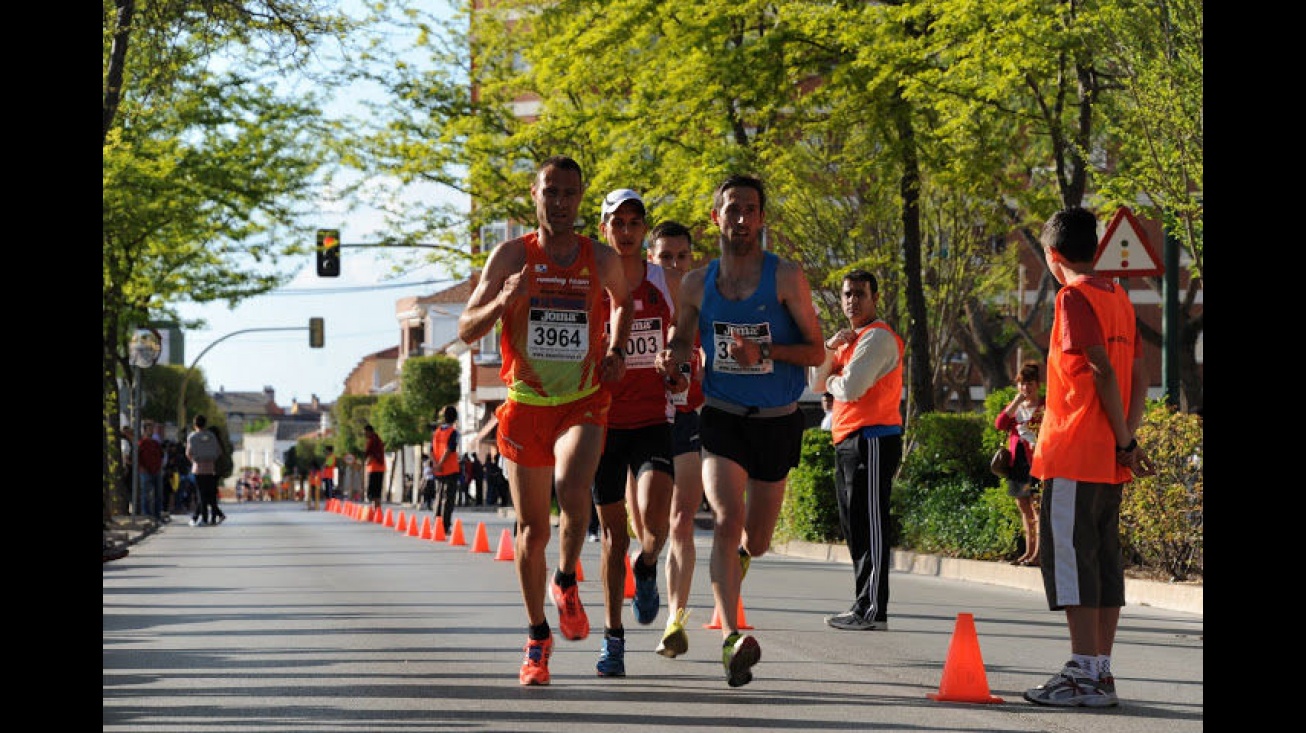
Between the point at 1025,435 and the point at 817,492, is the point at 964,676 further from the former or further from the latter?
the point at 817,492

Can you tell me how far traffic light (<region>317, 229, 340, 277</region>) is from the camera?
1587 inches

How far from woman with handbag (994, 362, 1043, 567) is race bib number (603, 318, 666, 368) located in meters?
6.92

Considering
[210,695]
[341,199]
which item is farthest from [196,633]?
[341,199]

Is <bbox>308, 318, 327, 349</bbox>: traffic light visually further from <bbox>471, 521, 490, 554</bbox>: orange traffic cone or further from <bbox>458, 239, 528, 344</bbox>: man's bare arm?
<bbox>458, 239, 528, 344</bbox>: man's bare arm

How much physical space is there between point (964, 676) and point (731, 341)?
1692 mm

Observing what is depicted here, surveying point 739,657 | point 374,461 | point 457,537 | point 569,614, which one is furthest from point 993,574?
point 374,461

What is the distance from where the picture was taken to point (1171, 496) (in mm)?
14031

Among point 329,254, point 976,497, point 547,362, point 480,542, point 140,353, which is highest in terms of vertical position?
point 329,254

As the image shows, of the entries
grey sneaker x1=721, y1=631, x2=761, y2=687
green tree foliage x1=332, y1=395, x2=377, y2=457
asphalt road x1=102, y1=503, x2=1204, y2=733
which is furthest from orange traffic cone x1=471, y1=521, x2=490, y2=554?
green tree foliage x1=332, y1=395, x2=377, y2=457

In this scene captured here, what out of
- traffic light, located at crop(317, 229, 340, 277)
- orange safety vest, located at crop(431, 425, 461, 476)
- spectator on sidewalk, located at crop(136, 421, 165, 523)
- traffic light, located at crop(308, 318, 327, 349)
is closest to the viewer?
orange safety vest, located at crop(431, 425, 461, 476)

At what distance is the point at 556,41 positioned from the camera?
29047 mm

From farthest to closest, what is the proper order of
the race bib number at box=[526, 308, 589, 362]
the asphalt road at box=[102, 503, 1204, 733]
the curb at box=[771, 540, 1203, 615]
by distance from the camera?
1. the curb at box=[771, 540, 1203, 615]
2. the race bib number at box=[526, 308, 589, 362]
3. the asphalt road at box=[102, 503, 1204, 733]

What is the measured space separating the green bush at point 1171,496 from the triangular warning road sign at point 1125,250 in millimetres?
1639

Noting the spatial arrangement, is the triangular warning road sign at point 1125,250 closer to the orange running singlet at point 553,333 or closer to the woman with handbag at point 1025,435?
the woman with handbag at point 1025,435
